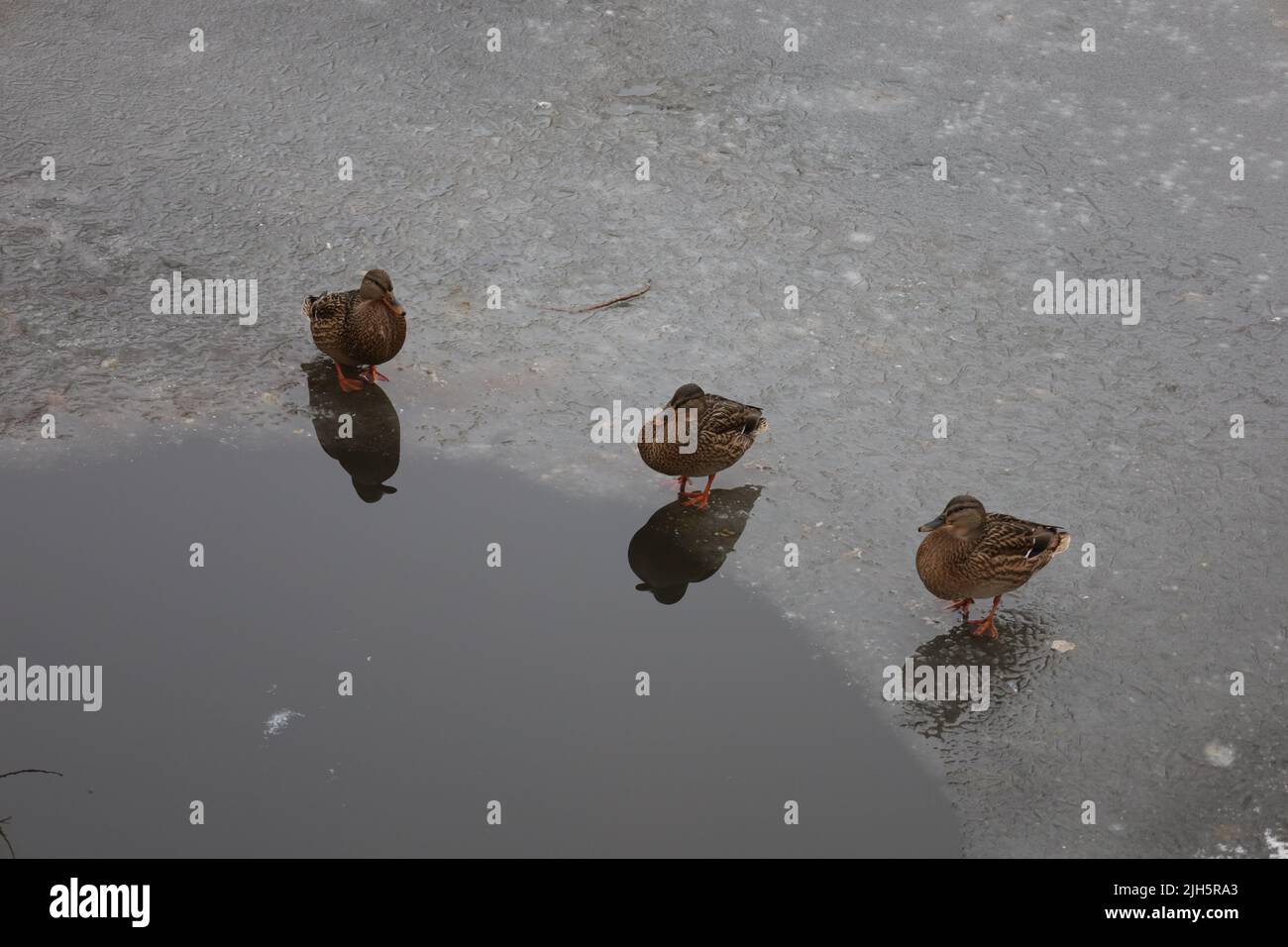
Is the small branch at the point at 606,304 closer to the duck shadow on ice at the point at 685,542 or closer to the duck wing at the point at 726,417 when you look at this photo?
the duck wing at the point at 726,417

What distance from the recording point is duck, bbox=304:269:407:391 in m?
7.75

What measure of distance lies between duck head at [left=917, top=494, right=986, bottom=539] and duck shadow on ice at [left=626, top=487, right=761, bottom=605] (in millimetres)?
1183

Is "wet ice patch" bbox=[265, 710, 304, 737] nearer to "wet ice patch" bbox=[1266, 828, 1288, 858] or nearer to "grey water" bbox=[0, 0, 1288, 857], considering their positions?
"grey water" bbox=[0, 0, 1288, 857]

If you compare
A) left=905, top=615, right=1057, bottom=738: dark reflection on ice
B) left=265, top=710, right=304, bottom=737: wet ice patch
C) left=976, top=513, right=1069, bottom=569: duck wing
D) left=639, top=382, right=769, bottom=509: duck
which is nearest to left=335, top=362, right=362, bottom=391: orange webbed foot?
left=639, top=382, right=769, bottom=509: duck

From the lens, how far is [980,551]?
6395 millimetres

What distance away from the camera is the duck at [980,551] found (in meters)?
6.40

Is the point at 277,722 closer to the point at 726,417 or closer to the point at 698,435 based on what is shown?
the point at 698,435

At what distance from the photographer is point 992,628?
666 centimetres

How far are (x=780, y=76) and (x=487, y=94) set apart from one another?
237 centimetres

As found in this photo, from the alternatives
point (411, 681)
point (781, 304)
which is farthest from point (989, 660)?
point (781, 304)

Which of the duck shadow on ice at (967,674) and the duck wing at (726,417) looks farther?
the duck wing at (726,417)

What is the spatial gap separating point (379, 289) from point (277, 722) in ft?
9.03

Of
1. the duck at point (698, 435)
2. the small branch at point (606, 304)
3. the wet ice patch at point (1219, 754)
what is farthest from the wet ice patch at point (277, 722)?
the wet ice patch at point (1219, 754)

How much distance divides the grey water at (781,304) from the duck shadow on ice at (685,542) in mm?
62
